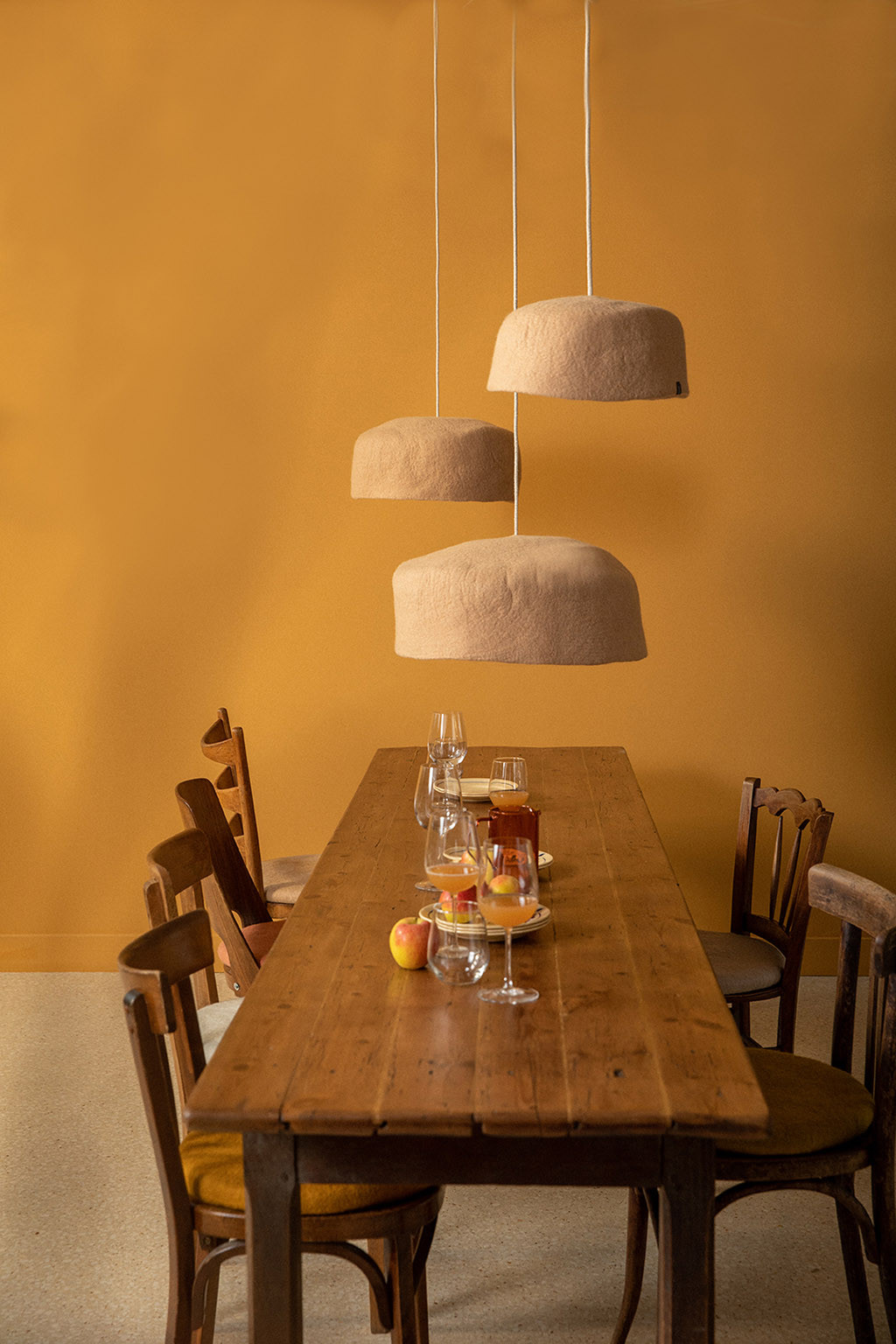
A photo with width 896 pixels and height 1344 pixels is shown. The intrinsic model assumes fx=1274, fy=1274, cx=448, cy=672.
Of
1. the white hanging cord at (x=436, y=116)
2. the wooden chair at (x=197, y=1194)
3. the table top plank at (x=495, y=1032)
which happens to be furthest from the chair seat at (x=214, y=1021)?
the white hanging cord at (x=436, y=116)

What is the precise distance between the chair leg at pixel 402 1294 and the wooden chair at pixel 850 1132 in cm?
38

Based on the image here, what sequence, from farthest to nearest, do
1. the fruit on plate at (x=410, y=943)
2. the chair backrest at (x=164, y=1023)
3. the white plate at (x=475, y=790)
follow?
the white plate at (x=475, y=790) → the fruit on plate at (x=410, y=943) → the chair backrest at (x=164, y=1023)

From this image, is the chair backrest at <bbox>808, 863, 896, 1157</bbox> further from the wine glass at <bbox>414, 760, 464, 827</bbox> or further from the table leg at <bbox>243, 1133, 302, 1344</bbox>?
the table leg at <bbox>243, 1133, 302, 1344</bbox>

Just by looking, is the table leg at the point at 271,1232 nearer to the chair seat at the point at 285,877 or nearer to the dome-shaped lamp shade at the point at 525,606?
the dome-shaped lamp shade at the point at 525,606

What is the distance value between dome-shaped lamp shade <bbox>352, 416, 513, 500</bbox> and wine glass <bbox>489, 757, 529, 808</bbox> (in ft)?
2.00

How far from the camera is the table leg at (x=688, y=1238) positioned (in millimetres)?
1503

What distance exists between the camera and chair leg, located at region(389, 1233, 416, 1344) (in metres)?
1.86

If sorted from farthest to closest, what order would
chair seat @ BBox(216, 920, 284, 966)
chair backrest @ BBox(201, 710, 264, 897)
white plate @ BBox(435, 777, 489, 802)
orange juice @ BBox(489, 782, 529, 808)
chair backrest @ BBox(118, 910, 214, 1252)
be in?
chair backrest @ BBox(201, 710, 264, 897) < white plate @ BBox(435, 777, 489, 802) < chair seat @ BBox(216, 920, 284, 966) < orange juice @ BBox(489, 782, 529, 808) < chair backrest @ BBox(118, 910, 214, 1252)

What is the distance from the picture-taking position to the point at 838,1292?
2387 millimetres

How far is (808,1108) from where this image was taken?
201 centimetres

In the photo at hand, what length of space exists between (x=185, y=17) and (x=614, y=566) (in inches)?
115

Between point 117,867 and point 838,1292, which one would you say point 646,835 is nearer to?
point 838,1292

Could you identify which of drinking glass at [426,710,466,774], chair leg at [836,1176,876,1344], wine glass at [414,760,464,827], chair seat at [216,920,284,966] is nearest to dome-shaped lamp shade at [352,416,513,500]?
drinking glass at [426,710,466,774]

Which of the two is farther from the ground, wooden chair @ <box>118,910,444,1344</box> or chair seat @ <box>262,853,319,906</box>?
wooden chair @ <box>118,910,444,1344</box>
